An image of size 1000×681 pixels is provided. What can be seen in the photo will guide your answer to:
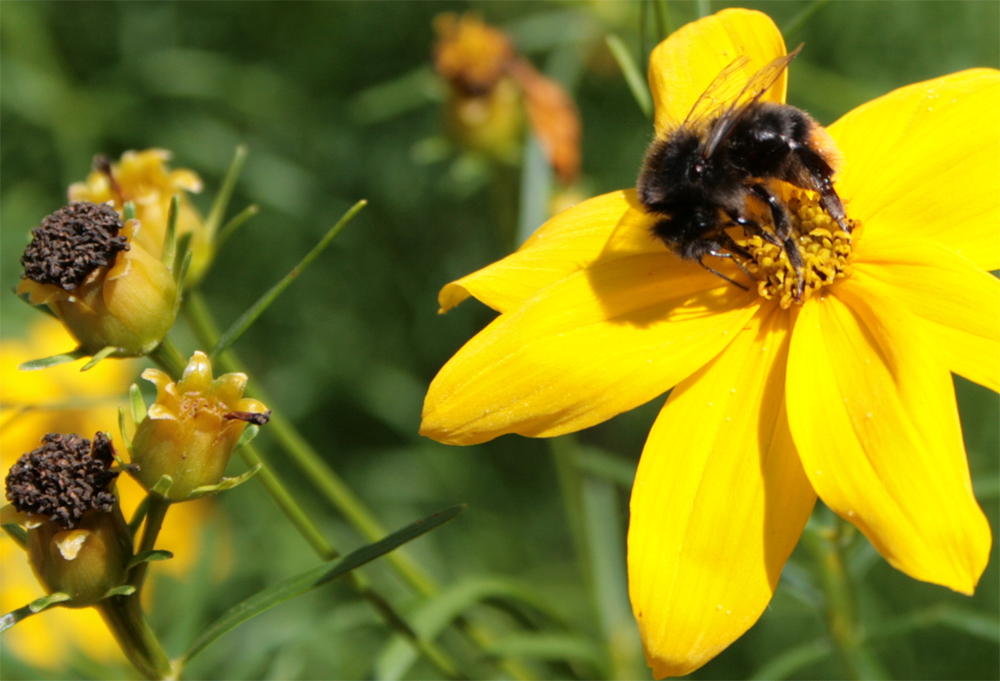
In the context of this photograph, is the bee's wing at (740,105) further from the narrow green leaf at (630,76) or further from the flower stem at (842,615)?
the flower stem at (842,615)

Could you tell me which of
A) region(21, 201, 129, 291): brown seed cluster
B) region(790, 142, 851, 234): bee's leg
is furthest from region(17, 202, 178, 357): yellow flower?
region(790, 142, 851, 234): bee's leg

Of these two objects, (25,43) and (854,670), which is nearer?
(854,670)

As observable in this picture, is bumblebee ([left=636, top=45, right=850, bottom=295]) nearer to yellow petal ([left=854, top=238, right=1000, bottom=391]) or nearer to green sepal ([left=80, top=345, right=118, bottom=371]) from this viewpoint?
yellow petal ([left=854, top=238, right=1000, bottom=391])

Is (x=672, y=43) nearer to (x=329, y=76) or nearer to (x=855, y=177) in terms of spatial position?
(x=855, y=177)

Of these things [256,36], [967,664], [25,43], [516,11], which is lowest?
[967,664]

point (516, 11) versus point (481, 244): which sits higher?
point (516, 11)

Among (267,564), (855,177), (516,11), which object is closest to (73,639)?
(267,564)
